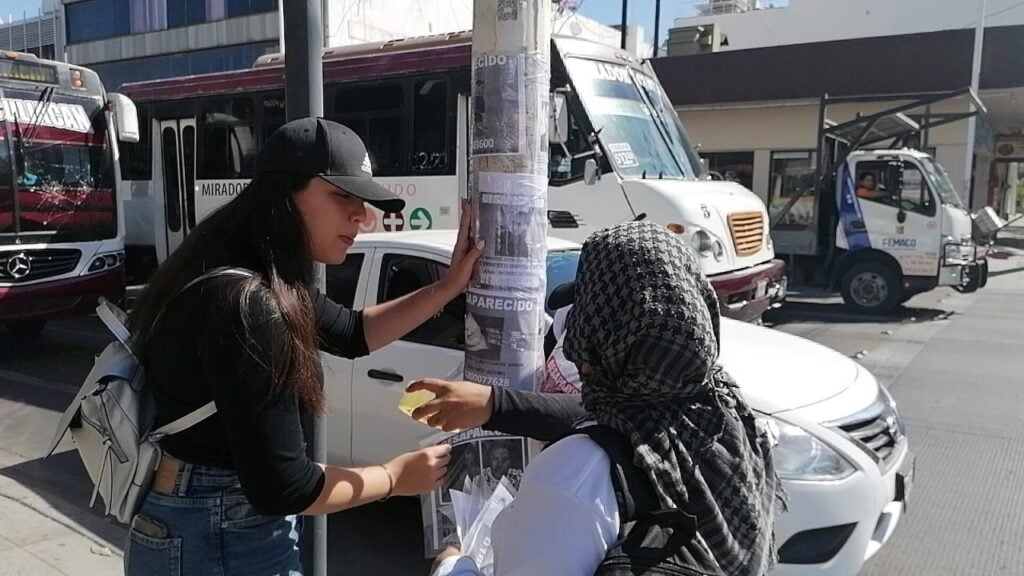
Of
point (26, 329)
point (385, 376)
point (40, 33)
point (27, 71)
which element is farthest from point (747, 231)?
point (40, 33)

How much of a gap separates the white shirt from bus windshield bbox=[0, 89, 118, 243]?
908 centimetres

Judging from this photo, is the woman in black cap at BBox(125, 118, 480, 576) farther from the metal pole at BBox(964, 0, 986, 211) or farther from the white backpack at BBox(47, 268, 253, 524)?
the metal pole at BBox(964, 0, 986, 211)

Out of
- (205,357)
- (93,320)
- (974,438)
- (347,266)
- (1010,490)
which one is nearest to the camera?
(205,357)

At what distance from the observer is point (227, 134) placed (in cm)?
1039

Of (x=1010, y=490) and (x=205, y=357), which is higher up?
(x=205, y=357)

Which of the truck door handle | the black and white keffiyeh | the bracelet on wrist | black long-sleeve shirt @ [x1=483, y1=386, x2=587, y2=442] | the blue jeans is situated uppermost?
the black and white keffiyeh

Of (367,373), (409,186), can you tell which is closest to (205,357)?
(367,373)

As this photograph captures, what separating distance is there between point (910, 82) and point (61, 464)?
17590mm

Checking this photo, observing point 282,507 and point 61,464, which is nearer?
point 282,507

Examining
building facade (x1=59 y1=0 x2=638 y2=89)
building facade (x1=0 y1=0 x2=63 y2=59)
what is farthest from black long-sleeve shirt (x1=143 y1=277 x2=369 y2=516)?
building facade (x1=0 y1=0 x2=63 y2=59)

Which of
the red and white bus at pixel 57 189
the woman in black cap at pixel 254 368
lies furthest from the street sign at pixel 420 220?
the woman in black cap at pixel 254 368

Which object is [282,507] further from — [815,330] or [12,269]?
[815,330]

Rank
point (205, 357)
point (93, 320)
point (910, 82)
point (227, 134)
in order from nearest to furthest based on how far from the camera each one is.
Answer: point (205, 357)
point (227, 134)
point (93, 320)
point (910, 82)

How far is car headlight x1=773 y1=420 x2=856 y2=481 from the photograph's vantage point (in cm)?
331
